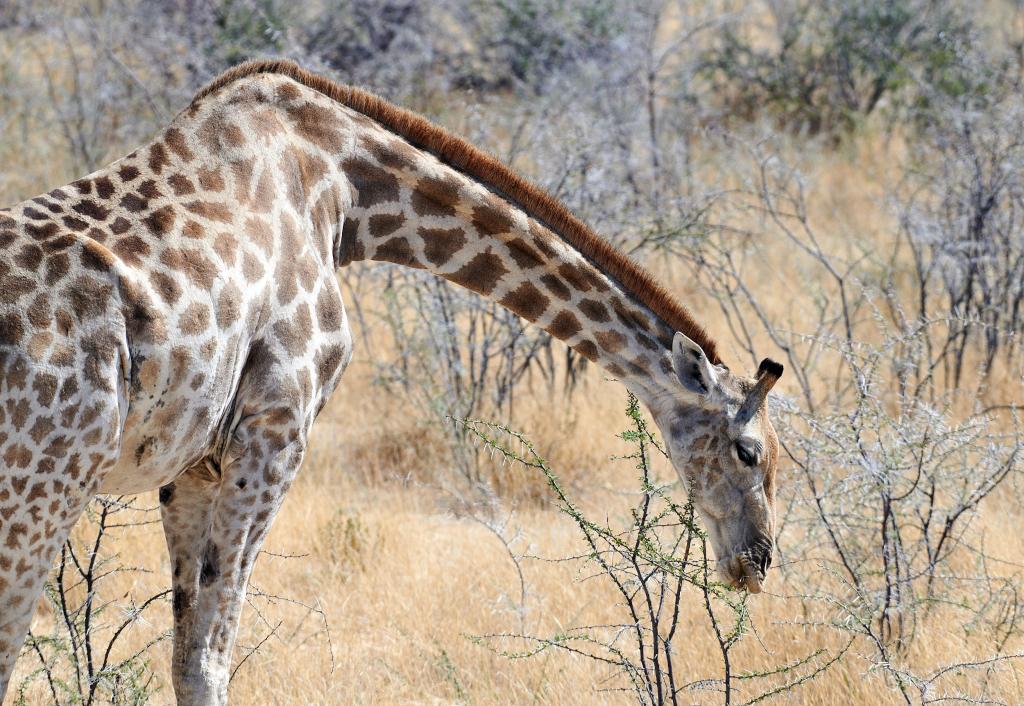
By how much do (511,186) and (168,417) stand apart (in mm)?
1313

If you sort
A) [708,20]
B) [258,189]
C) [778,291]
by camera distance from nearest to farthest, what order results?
[258,189]
[778,291]
[708,20]

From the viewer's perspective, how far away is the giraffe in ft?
9.91

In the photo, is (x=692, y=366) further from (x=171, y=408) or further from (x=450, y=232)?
(x=171, y=408)

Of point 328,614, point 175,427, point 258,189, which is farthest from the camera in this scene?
point 328,614

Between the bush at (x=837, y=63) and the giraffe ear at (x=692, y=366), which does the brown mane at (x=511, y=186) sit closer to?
the giraffe ear at (x=692, y=366)

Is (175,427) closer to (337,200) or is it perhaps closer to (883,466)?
(337,200)

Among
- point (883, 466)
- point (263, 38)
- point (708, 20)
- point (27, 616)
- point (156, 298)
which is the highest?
point (708, 20)

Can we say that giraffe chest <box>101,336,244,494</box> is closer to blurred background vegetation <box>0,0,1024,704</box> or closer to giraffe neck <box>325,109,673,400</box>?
blurred background vegetation <box>0,0,1024,704</box>

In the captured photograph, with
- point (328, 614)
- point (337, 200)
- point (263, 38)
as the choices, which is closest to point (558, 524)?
point (328, 614)

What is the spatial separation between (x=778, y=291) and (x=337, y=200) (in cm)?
537

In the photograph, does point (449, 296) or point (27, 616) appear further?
point (449, 296)

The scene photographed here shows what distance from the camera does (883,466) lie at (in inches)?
172

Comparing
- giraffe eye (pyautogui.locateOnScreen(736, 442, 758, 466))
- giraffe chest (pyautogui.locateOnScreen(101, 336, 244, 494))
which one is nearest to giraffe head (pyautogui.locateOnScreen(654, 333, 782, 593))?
giraffe eye (pyautogui.locateOnScreen(736, 442, 758, 466))

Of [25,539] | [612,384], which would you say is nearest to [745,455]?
[25,539]
